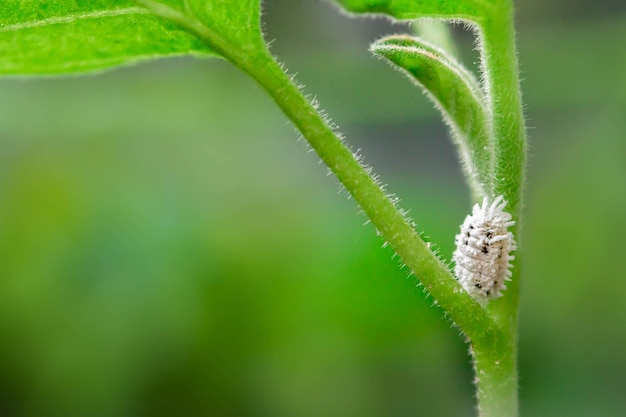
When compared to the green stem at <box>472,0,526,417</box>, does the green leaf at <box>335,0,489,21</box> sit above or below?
above

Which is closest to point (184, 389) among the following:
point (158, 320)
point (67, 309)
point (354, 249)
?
point (158, 320)

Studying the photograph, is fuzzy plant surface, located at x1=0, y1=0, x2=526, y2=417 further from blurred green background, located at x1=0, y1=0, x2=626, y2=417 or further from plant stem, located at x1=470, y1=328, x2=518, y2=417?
blurred green background, located at x1=0, y1=0, x2=626, y2=417

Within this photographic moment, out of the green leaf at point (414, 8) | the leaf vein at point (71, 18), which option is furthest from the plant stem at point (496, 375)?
the leaf vein at point (71, 18)

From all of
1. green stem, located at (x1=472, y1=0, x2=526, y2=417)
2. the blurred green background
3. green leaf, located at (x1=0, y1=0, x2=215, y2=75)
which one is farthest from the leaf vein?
the blurred green background

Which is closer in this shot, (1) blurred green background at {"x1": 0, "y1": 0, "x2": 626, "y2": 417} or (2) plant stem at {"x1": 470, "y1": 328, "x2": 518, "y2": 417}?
(2) plant stem at {"x1": 470, "y1": 328, "x2": 518, "y2": 417}

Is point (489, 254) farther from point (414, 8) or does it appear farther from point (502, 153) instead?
point (414, 8)

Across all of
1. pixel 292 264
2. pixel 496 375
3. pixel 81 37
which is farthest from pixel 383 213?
pixel 292 264
